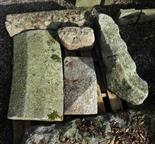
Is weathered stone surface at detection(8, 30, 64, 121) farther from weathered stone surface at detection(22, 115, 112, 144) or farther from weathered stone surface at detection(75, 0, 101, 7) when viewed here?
weathered stone surface at detection(75, 0, 101, 7)

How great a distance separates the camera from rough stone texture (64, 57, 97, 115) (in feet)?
18.1

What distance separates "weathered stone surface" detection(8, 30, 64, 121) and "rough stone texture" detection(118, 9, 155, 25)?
1.45m

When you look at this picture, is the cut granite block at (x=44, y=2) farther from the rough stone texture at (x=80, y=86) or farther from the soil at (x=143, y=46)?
the rough stone texture at (x=80, y=86)

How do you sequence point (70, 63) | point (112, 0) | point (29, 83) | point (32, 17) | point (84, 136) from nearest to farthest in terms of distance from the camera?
point (84, 136), point (29, 83), point (70, 63), point (32, 17), point (112, 0)

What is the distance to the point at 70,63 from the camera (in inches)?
237

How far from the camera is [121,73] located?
564 cm

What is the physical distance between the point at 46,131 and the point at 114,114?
102 cm

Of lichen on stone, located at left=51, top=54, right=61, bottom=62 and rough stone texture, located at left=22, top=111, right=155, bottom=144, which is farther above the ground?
lichen on stone, located at left=51, top=54, right=61, bottom=62

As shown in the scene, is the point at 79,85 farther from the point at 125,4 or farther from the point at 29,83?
the point at 125,4

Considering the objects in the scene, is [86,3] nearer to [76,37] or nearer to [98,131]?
[76,37]

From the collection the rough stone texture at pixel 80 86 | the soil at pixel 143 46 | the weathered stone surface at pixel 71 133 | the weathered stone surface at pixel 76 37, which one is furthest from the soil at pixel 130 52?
the weathered stone surface at pixel 76 37

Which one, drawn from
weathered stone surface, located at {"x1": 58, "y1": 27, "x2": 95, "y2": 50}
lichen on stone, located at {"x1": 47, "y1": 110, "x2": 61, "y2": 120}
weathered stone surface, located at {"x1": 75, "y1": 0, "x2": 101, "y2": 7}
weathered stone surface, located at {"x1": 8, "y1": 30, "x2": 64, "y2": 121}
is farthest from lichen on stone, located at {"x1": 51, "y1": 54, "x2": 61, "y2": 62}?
weathered stone surface, located at {"x1": 75, "y1": 0, "x2": 101, "y2": 7}

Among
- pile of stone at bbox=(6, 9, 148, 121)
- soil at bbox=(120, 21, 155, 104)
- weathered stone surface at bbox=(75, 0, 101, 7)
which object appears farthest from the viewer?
weathered stone surface at bbox=(75, 0, 101, 7)

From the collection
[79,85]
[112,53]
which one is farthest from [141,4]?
[79,85]
